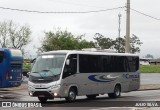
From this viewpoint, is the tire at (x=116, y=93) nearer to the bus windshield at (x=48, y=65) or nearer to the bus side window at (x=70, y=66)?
the bus side window at (x=70, y=66)

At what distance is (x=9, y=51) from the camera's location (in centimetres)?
2997

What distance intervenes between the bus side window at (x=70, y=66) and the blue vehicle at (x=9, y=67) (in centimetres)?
710

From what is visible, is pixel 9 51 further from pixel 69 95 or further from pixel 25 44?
pixel 25 44

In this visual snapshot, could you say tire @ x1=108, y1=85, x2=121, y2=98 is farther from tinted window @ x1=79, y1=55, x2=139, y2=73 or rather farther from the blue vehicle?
the blue vehicle

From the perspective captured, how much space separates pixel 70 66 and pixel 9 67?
293 inches

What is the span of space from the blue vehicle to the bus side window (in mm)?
7100

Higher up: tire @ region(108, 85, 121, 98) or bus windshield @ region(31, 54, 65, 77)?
bus windshield @ region(31, 54, 65, 77)

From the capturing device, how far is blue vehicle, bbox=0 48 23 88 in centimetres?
2957

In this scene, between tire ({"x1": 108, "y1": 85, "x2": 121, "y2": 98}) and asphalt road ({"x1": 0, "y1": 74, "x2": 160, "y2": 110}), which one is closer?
asphalt road ({"x1": 0, "y1": 74, "x2": 160, "y2": 110})

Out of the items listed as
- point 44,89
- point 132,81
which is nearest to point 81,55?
point 44,89

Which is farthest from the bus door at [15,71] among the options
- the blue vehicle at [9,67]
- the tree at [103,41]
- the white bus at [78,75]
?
the tree at [103,41]

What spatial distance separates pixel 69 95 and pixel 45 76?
160 centimetres

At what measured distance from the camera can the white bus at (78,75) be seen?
22.8 metres

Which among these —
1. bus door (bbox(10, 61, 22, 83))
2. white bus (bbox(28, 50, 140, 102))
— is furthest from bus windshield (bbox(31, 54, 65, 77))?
bus door (bbox(10, 61, 22, 83))
